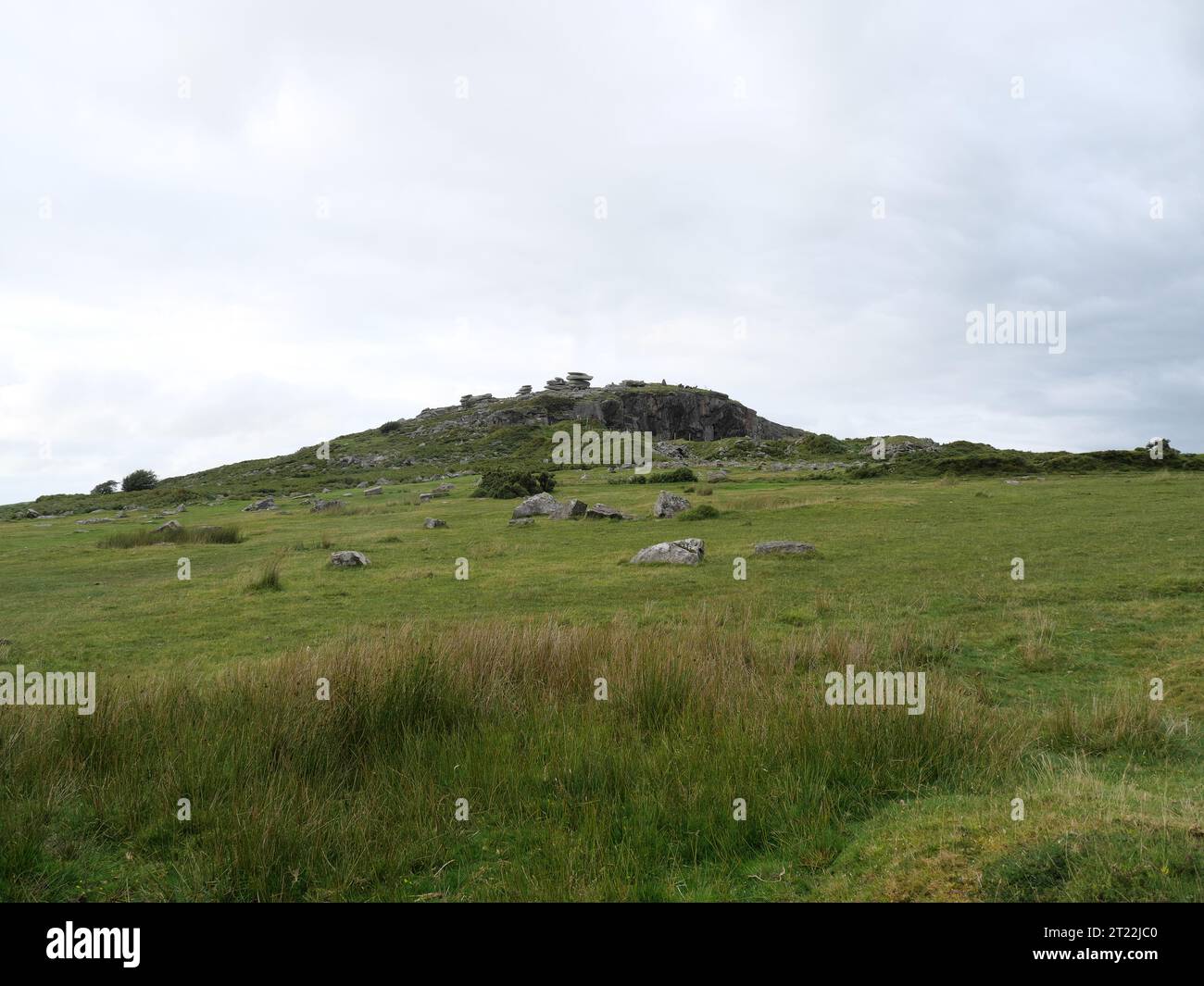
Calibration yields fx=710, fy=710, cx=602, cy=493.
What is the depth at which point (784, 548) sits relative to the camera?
2144 cm

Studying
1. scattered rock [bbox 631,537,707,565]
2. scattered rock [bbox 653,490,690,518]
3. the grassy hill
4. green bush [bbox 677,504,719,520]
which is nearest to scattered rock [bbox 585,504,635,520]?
scattered rock [bbox 653,490,690,518]

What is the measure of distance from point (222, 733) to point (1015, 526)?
2610 cm

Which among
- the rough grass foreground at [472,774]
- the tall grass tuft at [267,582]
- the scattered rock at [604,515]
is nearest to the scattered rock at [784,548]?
the scattered rock at [604,515]

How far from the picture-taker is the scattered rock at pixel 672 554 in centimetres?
2062

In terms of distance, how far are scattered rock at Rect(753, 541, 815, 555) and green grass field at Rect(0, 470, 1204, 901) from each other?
5963mm

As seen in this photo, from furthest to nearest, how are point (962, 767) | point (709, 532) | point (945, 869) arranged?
1. point (709, 532)
2. point (962, 767)
3. point (945, 869)

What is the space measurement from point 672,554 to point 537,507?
14.6 metres

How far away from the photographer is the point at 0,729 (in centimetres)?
687

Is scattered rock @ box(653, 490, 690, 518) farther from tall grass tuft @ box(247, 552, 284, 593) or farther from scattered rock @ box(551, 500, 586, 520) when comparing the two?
tall grass tuft @ box(247, 552, 284, 593)

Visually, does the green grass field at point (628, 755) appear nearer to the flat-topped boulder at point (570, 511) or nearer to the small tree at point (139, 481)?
the flat-topped boulder at point (570, 511)

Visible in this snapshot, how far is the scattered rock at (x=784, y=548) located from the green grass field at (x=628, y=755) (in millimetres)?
5963

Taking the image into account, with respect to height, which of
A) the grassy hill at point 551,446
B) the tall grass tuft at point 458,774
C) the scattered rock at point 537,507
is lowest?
the tall grass tuft at point 458,774
